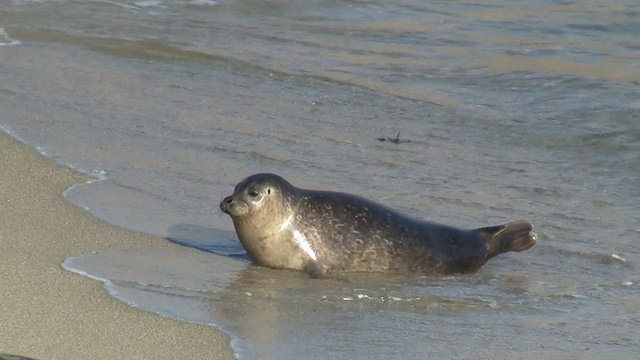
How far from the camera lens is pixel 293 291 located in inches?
219

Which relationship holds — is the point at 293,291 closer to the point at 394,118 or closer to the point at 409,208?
the point at 409,208

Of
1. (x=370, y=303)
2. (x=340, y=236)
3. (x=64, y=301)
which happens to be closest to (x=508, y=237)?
(x=340, y=236)

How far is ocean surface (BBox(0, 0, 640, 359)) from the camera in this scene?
521cm

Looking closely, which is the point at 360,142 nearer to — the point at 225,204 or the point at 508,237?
the point at 508,237

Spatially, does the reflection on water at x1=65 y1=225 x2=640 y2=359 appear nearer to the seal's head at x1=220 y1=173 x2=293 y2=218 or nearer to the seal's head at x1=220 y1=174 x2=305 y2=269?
the seal's head at x1=220 y1=174 x2=305 y2=269

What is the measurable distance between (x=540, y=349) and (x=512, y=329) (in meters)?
0.28

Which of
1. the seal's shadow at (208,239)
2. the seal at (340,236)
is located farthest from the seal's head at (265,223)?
the seal's shadow at (208,239)

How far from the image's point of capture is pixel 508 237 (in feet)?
20.7

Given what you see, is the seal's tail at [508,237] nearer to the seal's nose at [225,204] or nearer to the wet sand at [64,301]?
the seal's nose at [225,204]

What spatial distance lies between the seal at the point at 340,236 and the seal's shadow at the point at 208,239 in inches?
5.7

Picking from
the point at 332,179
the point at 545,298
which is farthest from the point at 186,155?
the point at 545,298

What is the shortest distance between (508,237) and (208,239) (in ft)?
4.60

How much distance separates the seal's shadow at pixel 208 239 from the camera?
6.12 meters

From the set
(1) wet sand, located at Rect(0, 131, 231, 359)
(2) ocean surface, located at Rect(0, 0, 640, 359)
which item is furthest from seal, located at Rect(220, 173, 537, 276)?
(1) wet sand, located at Rect(0, 131, 231, 359)
